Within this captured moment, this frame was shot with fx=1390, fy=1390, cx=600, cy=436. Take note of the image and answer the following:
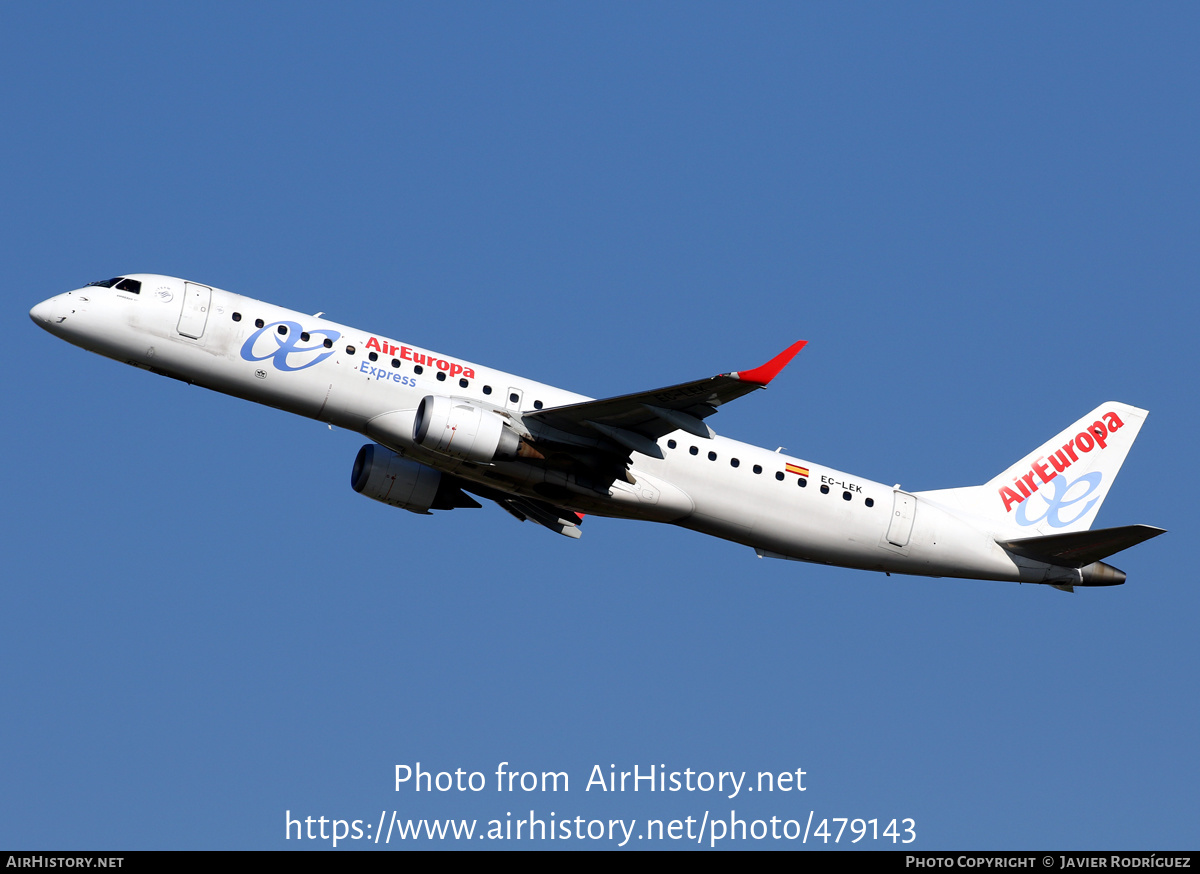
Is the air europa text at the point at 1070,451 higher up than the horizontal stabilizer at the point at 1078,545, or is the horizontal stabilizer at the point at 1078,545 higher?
the air europa text at the point at 1070,451

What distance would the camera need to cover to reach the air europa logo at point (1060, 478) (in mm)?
42812

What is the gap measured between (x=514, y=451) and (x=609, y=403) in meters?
2.82

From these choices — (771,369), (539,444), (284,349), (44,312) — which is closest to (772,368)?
(771,369)

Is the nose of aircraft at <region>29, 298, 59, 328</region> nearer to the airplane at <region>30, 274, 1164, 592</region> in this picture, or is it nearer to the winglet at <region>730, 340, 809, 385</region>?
the airplane at <region>30, 274, 1164, 592</region>

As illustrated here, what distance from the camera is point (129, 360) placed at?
117ft

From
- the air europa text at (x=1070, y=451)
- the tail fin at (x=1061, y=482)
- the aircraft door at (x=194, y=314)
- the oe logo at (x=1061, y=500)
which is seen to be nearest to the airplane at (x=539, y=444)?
the aircraft door at (x=194, y=314)

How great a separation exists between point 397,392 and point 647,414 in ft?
21.5

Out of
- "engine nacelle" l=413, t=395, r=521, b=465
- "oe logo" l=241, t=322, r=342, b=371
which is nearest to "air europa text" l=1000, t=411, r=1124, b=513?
"engine nacelle" l=413, t=395, r=521, b=465

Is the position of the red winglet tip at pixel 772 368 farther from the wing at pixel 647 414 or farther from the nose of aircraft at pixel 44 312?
the nose of aircraft at pixel 44 312

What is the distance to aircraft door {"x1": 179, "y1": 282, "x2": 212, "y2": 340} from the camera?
117 ft

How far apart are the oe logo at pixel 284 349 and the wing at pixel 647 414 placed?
5607 mm

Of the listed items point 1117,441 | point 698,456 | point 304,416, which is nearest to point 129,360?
point 304,416
